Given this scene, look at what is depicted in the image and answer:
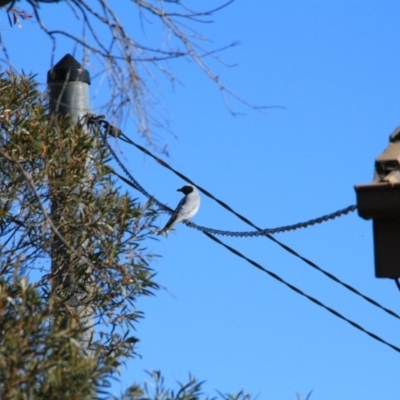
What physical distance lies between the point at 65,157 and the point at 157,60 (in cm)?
277

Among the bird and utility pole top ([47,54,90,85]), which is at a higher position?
the bird

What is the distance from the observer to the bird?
29.8 ft

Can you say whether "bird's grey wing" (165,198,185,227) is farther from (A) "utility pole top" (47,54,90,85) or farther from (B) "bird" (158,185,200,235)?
(A) "utility pole top" (47,54,90,85)

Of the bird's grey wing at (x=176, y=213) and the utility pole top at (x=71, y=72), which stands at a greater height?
the bird's grey wing at (x=176, y=213)

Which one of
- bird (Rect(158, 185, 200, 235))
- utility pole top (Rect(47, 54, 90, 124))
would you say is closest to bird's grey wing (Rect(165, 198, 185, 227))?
bird (Rect(158, 185, 200, 235))

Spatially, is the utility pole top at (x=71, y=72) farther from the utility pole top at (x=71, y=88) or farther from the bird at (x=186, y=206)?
the bird at (x=186, y=206)

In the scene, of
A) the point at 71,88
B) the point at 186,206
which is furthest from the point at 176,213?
the point at 71,88

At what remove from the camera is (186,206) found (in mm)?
10297

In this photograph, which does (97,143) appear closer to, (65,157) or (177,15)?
(65,157)

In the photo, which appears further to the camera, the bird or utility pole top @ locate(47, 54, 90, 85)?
the bird

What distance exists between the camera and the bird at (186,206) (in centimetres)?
907

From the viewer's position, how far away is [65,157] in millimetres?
7160

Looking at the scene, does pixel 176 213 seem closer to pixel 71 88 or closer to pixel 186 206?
pixel 186 206

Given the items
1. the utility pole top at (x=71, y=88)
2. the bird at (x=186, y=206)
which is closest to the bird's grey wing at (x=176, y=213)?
the bird at (x=186, y=206)
